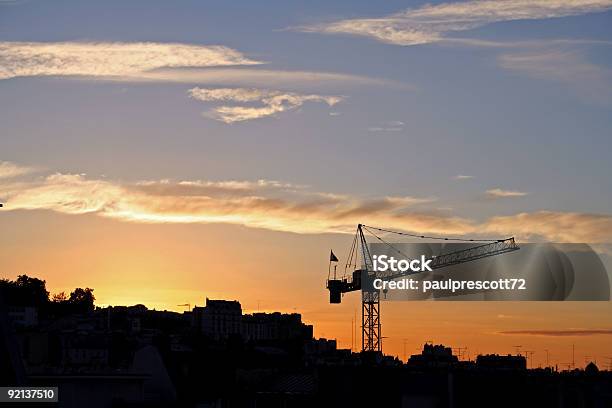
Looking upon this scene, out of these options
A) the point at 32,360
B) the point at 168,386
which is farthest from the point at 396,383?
the point at 32,360

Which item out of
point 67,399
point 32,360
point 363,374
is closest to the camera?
point 67,399

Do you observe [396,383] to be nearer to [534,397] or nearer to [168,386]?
[534,397]

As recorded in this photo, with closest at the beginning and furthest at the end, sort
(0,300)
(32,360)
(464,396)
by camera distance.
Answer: (0,300), (464,396), (32,360)

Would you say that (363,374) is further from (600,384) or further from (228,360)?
(228,360)

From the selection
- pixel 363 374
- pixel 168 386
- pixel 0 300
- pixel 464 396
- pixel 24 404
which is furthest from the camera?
pixel 363 374

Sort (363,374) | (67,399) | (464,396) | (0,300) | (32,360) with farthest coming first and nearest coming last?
1. (32,360)
2. (363,374)
3. (464,396)
4. (67,399)
5. (0,300)

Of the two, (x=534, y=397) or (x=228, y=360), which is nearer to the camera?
(x=534, y=397)

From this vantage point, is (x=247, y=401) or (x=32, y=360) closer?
(x=247, y=401)

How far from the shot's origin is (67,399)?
273 feet

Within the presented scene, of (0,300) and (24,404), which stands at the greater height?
(0,300)

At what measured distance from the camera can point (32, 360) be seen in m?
182

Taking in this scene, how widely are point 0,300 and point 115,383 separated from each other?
2557 inches

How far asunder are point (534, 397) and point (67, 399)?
2459 inches

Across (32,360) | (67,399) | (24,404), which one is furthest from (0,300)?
(32,360)
